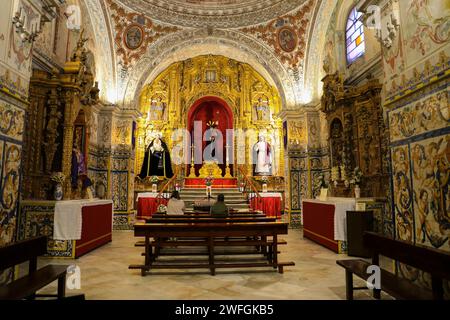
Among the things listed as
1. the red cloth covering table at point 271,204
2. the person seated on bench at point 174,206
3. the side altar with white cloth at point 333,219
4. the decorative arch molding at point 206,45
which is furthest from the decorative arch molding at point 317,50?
the person seated on bench at point 174,206

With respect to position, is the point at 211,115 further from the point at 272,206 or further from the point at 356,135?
the point at 356,135

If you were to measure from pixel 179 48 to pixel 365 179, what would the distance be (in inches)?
366

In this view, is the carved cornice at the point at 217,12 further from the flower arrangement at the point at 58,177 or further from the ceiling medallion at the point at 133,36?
the flower arrangement at the point at 58,177

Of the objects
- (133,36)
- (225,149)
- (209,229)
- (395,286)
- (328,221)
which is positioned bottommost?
(395,286)

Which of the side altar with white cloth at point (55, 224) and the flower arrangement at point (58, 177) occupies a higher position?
the flower arrangement at point (58, 177)

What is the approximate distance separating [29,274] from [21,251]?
1.05 feet

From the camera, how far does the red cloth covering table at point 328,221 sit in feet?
23.4

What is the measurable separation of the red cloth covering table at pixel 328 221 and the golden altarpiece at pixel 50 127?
6.81 meters

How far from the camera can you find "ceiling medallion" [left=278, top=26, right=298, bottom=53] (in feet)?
39.8

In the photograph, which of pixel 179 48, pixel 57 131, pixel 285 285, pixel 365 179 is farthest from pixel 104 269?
pixel 179 48

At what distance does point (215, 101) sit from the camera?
53.7 feet

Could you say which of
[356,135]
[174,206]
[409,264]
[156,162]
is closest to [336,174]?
[356,135]

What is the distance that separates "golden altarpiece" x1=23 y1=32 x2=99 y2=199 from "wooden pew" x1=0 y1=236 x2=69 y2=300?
13.7ft
